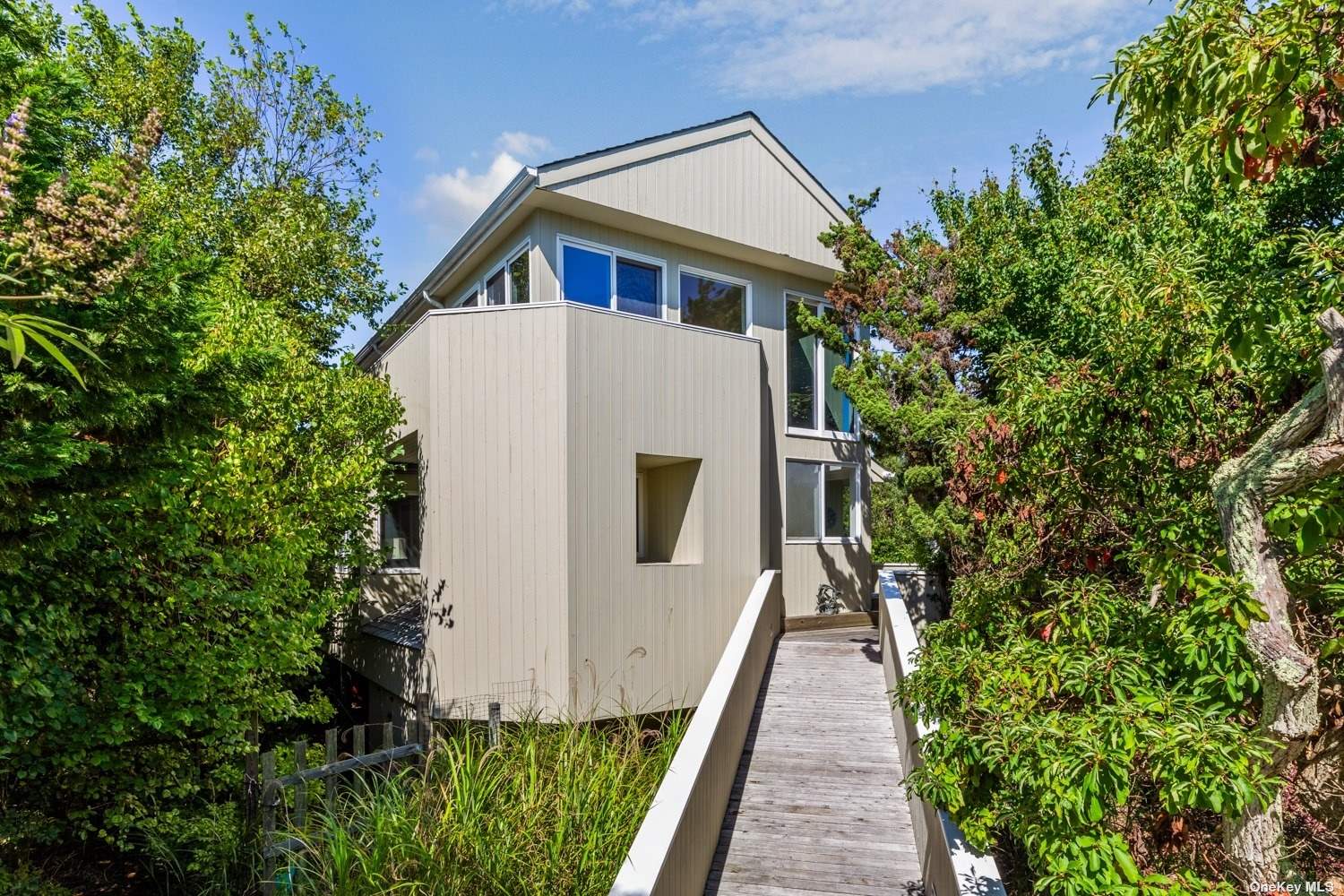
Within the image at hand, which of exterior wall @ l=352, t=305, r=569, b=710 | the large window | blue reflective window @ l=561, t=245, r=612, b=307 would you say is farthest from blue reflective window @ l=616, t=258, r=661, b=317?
exterior wall @ l=352, t=305, r=569, b=710

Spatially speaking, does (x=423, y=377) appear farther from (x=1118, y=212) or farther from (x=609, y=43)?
(x=1118, y=212)

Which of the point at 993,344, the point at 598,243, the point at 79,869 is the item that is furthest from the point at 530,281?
the point at 79,869

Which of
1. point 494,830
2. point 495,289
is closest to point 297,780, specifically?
point 494,830

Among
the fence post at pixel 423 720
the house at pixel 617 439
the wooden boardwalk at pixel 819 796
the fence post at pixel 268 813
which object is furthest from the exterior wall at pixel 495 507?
the wooden boardwalk at pixel 819 796

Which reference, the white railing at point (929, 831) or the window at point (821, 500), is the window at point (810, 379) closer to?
the window at point (821, 500)

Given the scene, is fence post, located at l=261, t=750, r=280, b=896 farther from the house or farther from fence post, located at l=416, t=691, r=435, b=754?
the house

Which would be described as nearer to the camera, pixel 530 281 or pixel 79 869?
pixel 79 869

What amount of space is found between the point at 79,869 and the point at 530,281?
8.42 meters

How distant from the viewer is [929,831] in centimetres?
613

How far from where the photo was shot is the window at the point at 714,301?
1212 centimetres

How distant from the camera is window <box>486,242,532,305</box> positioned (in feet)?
36.8

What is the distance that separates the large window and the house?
3 cm

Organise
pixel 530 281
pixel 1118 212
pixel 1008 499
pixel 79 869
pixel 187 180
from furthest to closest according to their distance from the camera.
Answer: pixel 187 180, pixel 1118 212, pixel 530 281, pixel 79 869, pixel 1008 499

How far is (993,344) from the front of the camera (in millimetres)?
10977
